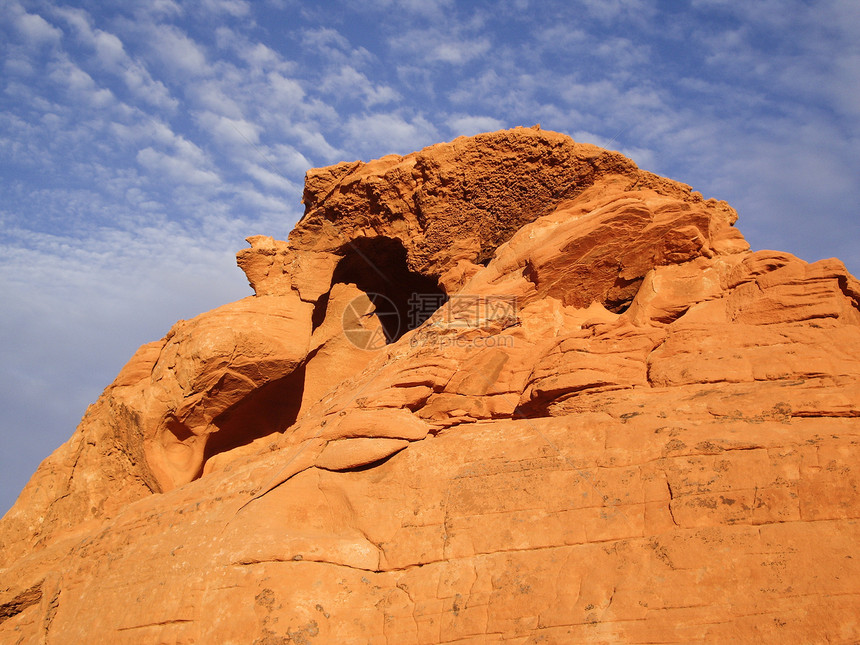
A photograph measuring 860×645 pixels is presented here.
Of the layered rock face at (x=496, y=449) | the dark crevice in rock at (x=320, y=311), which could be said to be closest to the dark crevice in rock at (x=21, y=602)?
the layered rock face at (x=496, y=449)

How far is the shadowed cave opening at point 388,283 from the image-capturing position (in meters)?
12.9

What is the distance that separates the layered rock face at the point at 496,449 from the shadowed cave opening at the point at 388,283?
0.36 metres

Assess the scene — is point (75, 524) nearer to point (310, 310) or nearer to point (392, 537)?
point (310, 310)

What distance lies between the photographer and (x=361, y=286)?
13.6m

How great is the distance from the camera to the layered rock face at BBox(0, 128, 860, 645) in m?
5.56

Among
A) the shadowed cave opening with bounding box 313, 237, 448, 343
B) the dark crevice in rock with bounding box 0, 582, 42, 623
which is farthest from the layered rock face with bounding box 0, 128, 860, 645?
the shadowed cave opening with bounding box 313, 237, 448, 343

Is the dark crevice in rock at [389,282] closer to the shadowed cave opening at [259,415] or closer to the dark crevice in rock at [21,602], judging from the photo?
the shadowed cave opening at [259,415]

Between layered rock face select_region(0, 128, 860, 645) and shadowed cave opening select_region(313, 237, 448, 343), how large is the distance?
36cm

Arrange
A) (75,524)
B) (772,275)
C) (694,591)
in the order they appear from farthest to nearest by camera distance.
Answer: (75,524)
(772,275)
(694,591)

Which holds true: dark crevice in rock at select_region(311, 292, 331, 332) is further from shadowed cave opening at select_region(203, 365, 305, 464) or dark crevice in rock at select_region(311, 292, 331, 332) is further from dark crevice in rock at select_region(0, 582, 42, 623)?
dark crevice in rock at select_region(0, 582, 42, 623)

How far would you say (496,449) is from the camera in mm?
7176

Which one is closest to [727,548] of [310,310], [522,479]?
[522,479]

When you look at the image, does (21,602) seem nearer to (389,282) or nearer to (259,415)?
(259,415)

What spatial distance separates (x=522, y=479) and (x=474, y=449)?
797mm
